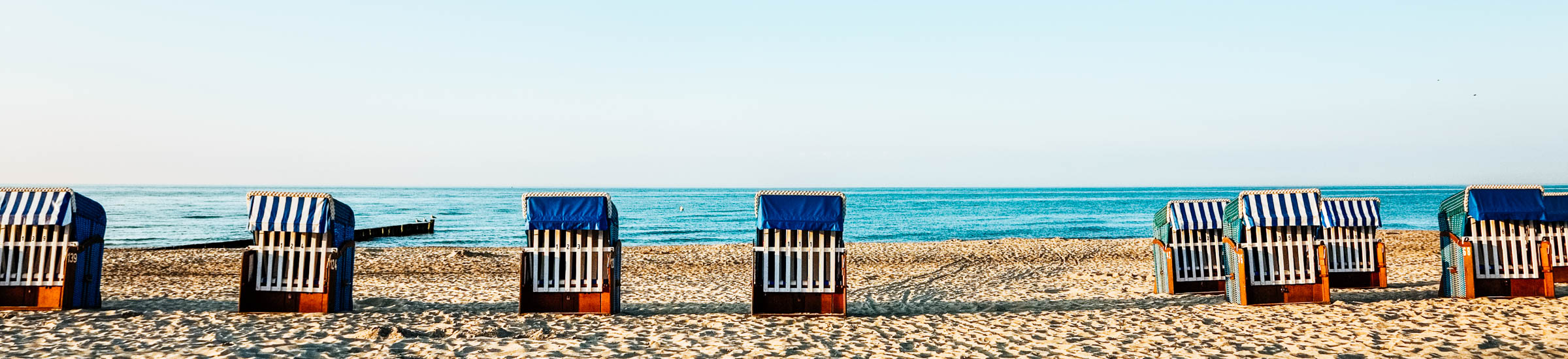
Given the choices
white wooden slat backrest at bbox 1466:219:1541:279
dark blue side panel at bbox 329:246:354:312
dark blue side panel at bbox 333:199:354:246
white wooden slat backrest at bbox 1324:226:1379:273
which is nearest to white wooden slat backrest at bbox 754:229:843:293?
dark blue side panel at bbox 333:199:354:246

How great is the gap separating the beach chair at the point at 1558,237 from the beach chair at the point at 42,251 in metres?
17.7

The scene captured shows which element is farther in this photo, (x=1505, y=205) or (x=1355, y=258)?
(x=1355, y=258)

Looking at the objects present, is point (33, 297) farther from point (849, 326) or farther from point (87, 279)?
point (849, 326)

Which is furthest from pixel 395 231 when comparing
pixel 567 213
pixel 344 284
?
pixel 567 213

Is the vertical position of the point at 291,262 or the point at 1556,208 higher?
the point at 1556,208

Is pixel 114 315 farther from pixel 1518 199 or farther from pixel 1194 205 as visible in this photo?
pixel 1518 199

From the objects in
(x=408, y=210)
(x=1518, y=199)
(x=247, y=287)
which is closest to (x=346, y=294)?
(x=247, y=287)

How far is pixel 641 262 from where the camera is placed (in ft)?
64.9

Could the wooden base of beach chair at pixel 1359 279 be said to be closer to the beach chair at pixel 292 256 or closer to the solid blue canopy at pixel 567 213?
the solid blue canopy at pixel 567 213

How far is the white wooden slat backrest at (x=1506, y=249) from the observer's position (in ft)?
33.5

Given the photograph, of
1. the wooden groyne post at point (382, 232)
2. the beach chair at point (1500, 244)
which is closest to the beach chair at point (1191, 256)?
the beach chair at point (1500, 244)

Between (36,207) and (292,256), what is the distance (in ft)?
10.1

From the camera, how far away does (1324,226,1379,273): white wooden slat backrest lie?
11.5m

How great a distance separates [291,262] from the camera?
9930mm
